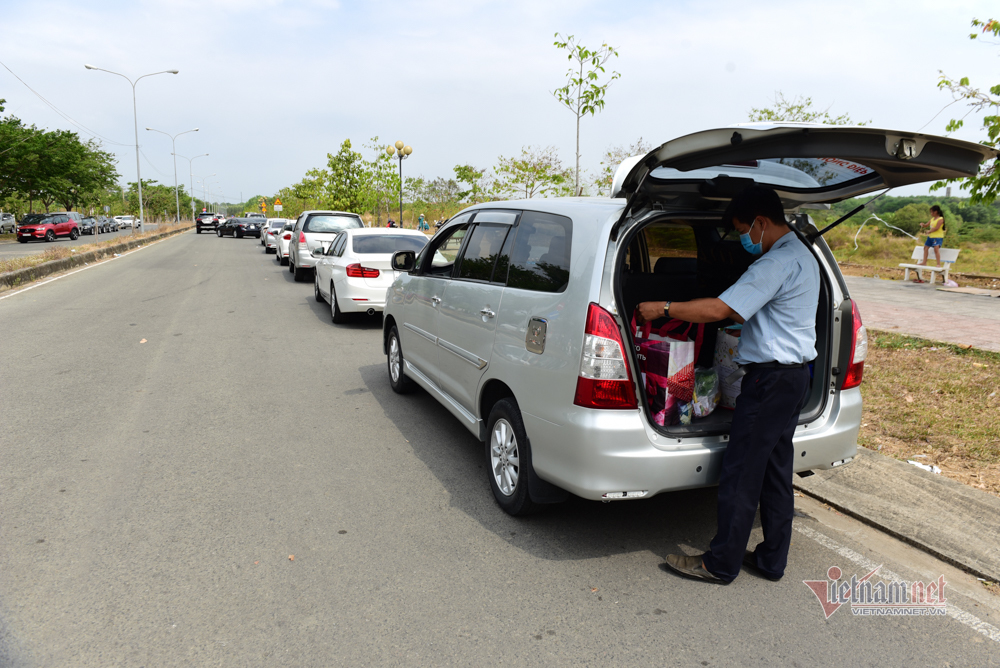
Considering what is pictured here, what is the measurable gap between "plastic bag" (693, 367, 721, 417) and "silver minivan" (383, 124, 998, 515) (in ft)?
0.19

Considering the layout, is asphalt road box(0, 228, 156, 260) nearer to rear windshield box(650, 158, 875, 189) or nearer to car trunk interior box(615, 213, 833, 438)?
car trunk interior box(615, 213, 833, 438)

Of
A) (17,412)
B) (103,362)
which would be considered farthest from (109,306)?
(17,412)

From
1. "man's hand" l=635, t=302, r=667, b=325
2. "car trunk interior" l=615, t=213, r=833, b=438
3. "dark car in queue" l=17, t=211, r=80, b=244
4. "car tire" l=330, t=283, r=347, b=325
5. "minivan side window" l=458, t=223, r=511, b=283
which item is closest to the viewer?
"man's hand" l=635, t=302, r=667, b=325

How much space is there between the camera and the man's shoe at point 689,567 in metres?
3.30

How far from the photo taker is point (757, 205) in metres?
3.18

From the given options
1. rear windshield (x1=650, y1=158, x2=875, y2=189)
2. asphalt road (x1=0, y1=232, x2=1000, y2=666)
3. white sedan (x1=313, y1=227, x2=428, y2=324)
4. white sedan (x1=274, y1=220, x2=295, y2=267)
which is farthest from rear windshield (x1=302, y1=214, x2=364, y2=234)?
rear windshield (x1=650, y1=158, x2=875, y2=189)

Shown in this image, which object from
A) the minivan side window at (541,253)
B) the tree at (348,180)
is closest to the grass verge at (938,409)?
the minivan side window at (541,253)

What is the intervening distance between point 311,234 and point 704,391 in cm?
1504

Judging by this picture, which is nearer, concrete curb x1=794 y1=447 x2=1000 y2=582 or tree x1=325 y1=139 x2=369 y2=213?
concrete curb x1=794 y1=447 x2=1000 y2=582

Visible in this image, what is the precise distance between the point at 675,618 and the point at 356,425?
329 centimetres

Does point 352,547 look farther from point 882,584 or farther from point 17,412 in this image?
point 17,412

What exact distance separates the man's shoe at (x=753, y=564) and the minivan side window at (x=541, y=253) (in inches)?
65.0

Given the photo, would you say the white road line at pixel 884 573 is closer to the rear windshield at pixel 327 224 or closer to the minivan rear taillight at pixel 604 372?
the minivan rear taillight at pixel 604 372

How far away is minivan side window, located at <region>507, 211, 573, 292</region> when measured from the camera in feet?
11.8
